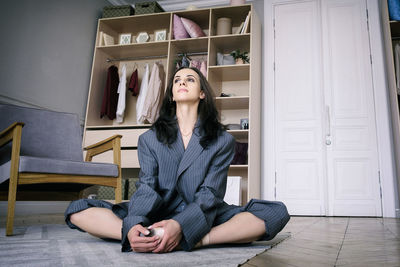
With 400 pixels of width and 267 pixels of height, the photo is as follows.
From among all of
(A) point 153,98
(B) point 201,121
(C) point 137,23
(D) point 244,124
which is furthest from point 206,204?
(C) point 137,23

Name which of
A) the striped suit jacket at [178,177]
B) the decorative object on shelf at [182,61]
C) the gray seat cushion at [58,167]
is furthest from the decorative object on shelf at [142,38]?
the striped suit jacket at [178,177]

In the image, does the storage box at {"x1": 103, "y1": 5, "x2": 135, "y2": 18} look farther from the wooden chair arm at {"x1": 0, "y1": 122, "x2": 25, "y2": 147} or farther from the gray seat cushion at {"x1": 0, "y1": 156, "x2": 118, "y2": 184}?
the wooden chair arm at {"x1": 0, "y1": 122, "x2": 25, "y2": 147}

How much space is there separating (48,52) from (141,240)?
122 inches

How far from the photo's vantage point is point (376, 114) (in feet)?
11.9

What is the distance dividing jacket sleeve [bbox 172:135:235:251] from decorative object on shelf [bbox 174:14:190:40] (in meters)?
2.78

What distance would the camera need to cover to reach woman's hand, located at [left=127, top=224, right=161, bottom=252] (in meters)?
0.99

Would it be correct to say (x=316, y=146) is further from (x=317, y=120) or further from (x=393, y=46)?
(x=393, y=46)

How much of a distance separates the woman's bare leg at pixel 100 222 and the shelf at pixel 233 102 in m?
2.51

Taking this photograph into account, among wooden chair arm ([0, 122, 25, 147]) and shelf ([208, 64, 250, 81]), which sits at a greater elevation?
shelf ([208, 64, 250, 81])

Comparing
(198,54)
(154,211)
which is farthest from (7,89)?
(154,211)

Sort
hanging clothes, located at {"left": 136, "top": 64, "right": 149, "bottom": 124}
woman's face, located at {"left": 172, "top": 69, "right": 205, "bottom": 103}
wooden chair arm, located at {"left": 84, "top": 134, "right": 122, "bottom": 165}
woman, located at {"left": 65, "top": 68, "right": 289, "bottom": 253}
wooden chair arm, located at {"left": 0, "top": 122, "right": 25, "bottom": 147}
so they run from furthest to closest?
hanging clothes, located at {"left": 136, "top": 64, "right": 149, "bottom": 124} → wooden chair arm, located at {"left": 84, "top": 134, "right": 122, "bottom": 165} → wooden chair arm, located at {"left": 0, "top": 122, "right": 25, "bottom": 147} → woman's face, located at {"left": 172, "top": 69, "right": 205, "bottom": 103} → woman, located at {"left": 65, "top": 68, "right": 289, "bottom": 253}

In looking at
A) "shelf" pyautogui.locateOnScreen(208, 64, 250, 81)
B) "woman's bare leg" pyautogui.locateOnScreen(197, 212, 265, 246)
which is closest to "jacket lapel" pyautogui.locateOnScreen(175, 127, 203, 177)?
"woman's bare leg" pyautogui.locateOnScreen(197, 212, 265, 246)

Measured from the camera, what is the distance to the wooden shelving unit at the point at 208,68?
3.64 m

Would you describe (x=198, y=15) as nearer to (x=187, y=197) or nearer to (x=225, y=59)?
(x=225, y=59)
